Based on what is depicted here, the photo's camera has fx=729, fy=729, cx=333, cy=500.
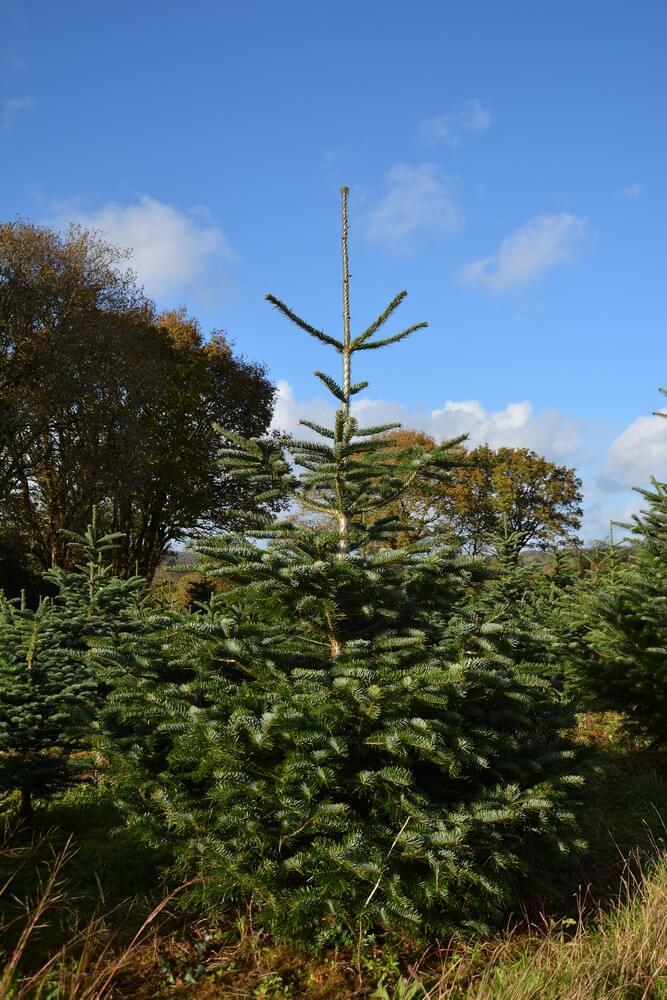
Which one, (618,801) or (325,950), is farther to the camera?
(618,801)

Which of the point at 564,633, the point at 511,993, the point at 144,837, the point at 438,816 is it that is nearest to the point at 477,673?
the point at 438,816

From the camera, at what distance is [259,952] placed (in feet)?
13.0

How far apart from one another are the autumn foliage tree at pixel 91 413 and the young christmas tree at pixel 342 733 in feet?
59.7

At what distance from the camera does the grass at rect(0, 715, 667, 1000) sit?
3477mm

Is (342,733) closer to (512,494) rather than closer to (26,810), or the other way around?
(26,810)

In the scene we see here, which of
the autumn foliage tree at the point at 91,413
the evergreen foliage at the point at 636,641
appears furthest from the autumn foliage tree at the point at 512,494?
the evergreen foliage at the point at 636,641

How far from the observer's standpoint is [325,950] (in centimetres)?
402

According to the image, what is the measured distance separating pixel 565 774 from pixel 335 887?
1559 mm

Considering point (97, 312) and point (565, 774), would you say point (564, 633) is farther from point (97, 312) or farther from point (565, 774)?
point (97, 312)

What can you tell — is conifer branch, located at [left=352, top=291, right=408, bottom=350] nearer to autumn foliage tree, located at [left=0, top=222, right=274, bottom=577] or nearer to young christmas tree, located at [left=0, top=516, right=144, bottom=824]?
young christmas tree, located at [left=0, top=516, right=144, bottom=824]

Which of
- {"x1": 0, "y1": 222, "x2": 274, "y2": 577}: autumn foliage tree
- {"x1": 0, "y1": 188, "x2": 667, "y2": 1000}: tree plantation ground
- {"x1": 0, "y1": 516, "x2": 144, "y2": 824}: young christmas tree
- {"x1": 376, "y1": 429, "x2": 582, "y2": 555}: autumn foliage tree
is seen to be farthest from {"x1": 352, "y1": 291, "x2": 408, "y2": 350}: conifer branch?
{"x1": 376, "y1": 429, "x2": 582, "y2": 555}: autumn foliage tree

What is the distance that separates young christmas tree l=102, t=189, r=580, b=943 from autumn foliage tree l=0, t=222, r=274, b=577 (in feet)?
59.7

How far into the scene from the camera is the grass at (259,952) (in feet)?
11.4

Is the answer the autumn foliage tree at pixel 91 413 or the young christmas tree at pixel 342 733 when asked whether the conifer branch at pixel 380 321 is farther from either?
the autumn foliage tree at pixel 91 413
